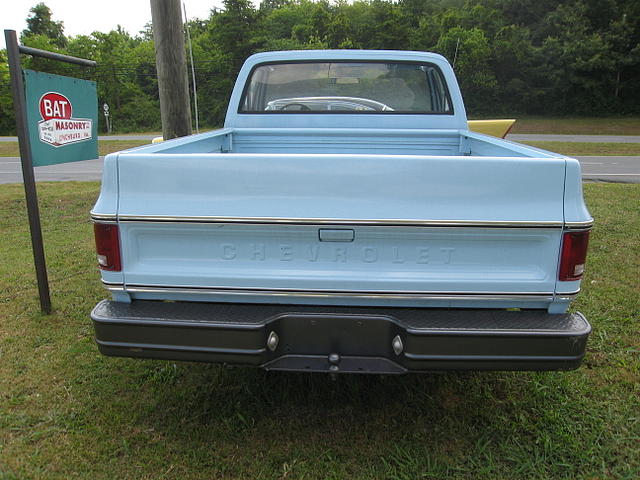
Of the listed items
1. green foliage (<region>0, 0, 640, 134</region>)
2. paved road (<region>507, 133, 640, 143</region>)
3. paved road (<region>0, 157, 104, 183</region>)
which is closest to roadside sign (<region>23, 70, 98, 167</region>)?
paved road (<region>0, 157, 104, 183</region>)

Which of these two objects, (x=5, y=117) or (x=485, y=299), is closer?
(x=485, y=299)

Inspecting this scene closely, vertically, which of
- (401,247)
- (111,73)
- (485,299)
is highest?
(111,73)

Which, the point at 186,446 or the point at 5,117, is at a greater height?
the point at 5,117

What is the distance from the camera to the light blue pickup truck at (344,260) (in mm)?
2074

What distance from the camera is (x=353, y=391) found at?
295cm

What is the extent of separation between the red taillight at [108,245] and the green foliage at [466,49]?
3130 cm

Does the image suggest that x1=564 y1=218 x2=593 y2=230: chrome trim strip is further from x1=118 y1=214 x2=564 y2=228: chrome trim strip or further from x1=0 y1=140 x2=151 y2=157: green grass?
x1=0 y1=140 x2=151 y2=157: green grass

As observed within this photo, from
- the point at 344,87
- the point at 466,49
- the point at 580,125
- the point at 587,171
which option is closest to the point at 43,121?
the point at 344,87

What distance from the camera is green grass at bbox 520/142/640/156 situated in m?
17.5

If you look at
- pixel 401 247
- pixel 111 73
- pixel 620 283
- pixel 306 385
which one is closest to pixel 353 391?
pixel 306 385

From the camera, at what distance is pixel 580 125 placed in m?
28.7

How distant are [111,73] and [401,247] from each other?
40602 mm

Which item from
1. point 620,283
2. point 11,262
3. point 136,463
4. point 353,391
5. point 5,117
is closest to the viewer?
point 136,463

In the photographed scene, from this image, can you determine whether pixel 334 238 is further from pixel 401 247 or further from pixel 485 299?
pixel 485 299
